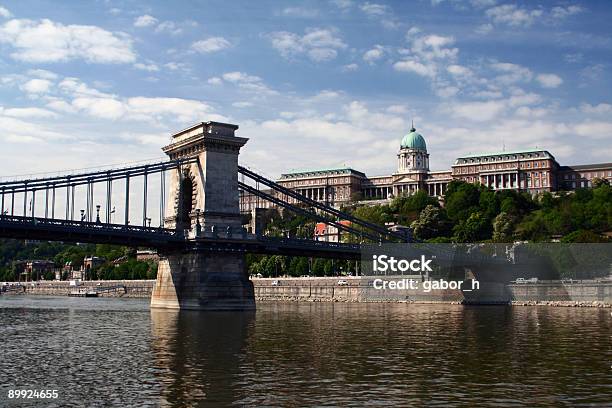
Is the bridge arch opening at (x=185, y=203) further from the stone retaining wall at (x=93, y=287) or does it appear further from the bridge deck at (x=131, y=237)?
the stone retaining wall at (x=93, y=287)

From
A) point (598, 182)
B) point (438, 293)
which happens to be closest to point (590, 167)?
point (598, 182)

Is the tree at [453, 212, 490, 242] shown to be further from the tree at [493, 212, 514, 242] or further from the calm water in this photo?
the calm water

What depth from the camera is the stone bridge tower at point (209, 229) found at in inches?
2571

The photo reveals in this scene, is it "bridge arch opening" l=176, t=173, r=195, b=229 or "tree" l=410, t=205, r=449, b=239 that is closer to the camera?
"bridge arch opening" l=176, t=173, r=195, b=229

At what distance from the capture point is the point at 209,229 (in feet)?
217

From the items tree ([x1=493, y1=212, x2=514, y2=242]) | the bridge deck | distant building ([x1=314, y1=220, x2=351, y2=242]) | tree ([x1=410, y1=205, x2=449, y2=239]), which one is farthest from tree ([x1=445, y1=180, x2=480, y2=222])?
the bridge deck

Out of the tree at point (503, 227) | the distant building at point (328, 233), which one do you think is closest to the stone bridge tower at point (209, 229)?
the tree at point (503, 227)

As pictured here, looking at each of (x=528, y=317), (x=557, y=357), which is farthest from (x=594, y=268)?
(x=557, y=357)

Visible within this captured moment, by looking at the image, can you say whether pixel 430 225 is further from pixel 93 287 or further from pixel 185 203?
pixel 185 203

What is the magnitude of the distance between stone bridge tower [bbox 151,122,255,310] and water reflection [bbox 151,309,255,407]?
27.2 ft

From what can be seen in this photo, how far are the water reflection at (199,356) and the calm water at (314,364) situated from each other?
2.9 inches

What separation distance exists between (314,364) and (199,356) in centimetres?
558

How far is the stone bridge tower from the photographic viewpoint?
65312 millimetres

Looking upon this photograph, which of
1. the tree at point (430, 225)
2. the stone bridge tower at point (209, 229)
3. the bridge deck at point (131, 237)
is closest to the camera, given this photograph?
the bridge deck at point (131, 237)
